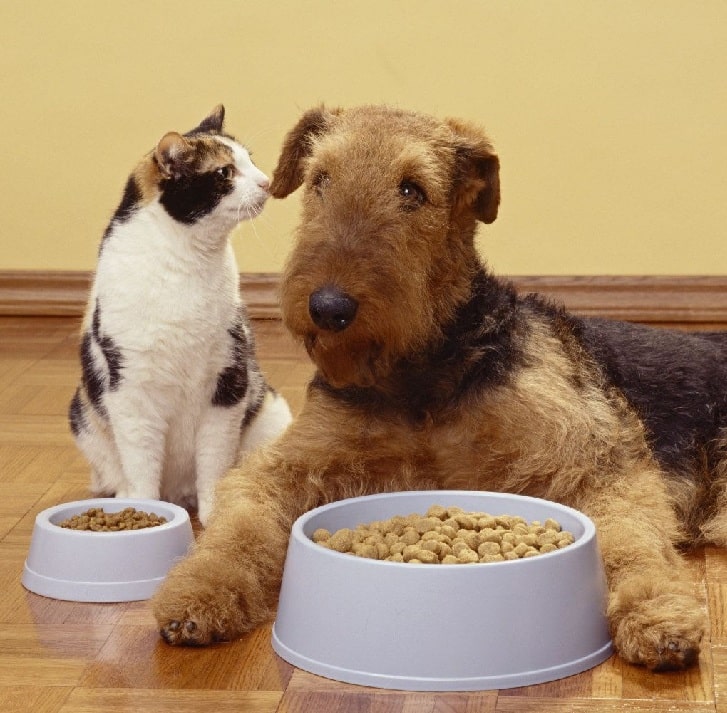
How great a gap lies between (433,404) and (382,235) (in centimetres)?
33

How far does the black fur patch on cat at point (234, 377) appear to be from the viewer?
8.45 ft

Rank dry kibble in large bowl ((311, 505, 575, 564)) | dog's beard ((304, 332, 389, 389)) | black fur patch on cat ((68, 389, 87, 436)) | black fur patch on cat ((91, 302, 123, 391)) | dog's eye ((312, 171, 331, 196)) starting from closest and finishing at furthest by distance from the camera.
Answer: dry kibble in large bowl ((311, 505, 575, 564)) < dog's beard ((304, 332, 389, 389)) < dog's eye ((312, 171, 331, 196)) < black fur patch on cat ((91, 302, 123, 391)) < black fur patch on cat ((68, 389, 87, 436))

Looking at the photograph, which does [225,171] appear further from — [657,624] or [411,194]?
[657,624]

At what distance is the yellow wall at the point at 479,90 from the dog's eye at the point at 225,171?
5.43ft

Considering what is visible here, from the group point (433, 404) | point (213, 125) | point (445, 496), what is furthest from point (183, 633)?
point (213, 125)

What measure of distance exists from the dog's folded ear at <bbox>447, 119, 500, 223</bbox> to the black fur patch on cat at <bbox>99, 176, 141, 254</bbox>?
2.26 ft

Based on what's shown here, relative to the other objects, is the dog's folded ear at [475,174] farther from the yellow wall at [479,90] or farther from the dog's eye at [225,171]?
the yellow wall at [479,90]

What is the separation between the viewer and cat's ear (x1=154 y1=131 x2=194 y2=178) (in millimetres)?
2508

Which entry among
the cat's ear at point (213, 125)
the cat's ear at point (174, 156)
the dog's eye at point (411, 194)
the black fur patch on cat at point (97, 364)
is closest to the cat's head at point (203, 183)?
the cat's ear at point (174, 156)

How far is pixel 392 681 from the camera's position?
1801 mm

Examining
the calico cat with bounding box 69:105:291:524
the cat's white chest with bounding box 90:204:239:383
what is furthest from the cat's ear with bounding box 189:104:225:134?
the cat's white chest with bounding box 90:204:239:383

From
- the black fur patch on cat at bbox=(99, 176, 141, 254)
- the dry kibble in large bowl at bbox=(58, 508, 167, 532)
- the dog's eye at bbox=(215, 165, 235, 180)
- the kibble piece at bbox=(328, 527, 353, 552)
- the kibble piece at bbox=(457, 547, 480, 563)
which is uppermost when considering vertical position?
the dog's eye at bbox=(215, 165, 235, 180)

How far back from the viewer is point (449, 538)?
6.34ft

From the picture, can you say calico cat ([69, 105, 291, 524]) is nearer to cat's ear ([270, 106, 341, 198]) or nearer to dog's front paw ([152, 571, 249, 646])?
cat's ear ([270, 106, 341, 198])
